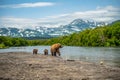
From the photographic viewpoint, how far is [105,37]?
172m

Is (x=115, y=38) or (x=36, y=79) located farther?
(x=115, y=38)

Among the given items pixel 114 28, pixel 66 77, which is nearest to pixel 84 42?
pixel 114 28

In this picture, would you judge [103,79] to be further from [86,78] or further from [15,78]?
[15,78]

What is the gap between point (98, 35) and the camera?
18038 centimetres

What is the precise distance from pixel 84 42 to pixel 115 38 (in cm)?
2890

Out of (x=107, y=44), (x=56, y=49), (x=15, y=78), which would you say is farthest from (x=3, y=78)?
(x=107, y=44)

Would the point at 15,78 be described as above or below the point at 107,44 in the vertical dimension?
above

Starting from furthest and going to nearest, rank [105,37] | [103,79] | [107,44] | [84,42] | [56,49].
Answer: [84,42]
[105,37]
[107,44]
[56,49]
[103,79]

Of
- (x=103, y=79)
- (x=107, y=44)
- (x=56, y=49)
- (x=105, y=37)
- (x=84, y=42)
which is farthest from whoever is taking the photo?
(x=84, y=42)

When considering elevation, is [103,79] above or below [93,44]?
above

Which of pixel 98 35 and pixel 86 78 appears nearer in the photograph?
pixel 86 78

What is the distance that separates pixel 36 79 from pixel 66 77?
1898 mm

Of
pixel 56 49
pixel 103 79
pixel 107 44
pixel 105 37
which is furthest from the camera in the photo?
pixel 105 37

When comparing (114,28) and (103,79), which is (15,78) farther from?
(114,28)
